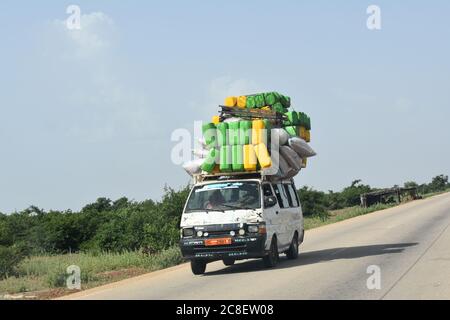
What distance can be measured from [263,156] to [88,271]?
595 centimetres

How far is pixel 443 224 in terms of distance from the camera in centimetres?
2917

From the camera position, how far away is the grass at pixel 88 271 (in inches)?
640

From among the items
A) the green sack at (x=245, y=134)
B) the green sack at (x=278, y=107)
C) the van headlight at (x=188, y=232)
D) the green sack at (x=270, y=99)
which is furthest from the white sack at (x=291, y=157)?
the van headlight at (x=188, y=232)

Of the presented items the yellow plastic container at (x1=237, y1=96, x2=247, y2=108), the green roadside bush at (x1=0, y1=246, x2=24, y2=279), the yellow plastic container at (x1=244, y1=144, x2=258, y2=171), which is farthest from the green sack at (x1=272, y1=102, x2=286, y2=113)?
the green roadside bush at (x1=0, y1=246, x2=24, y2=279)

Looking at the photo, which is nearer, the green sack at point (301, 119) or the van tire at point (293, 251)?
the van tire at point (293, 251)

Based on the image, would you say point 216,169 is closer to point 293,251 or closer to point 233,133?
point 233,133

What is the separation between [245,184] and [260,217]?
3.49 ft

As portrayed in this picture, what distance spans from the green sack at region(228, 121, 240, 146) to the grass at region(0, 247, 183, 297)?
4.29 m

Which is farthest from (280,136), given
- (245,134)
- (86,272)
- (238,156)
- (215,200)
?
(86,272)

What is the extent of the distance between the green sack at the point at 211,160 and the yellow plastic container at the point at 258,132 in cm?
94

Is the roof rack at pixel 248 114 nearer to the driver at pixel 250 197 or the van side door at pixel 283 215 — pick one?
the van side door at pixel 283 215
